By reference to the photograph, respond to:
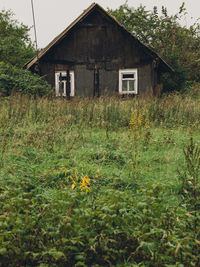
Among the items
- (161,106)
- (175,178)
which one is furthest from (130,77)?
(175,178)

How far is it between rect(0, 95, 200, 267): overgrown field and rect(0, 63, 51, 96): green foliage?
16.6ft

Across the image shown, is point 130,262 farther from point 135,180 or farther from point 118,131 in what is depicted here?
point 118,131

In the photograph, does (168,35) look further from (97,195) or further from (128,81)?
(97,195)

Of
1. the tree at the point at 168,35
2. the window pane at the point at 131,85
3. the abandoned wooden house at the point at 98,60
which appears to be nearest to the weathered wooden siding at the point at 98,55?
the abandoned wooden house at the point at 98,60

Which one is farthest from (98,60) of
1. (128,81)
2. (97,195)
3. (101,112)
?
(97,195)

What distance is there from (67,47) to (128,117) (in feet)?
32.8

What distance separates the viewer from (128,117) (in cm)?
849

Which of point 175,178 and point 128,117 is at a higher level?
point 128,117

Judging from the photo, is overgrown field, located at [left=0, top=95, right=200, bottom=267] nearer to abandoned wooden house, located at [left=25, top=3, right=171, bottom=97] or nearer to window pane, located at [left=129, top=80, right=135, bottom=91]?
abandoned wooden house, located at [left=25, top=3, right=171, bottom=97]

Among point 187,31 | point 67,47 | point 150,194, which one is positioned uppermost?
point 187,31

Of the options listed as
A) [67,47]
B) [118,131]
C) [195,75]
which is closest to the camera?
[118,131]

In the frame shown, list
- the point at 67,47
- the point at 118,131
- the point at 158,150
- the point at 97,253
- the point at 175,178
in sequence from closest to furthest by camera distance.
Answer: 1. the point at 97,253
2. the point at 175,178
3. the point at 158,150
4. the point at 118,131
5. the point at 67,47

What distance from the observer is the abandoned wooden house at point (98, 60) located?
669 inches

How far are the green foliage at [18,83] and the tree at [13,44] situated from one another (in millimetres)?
14731
